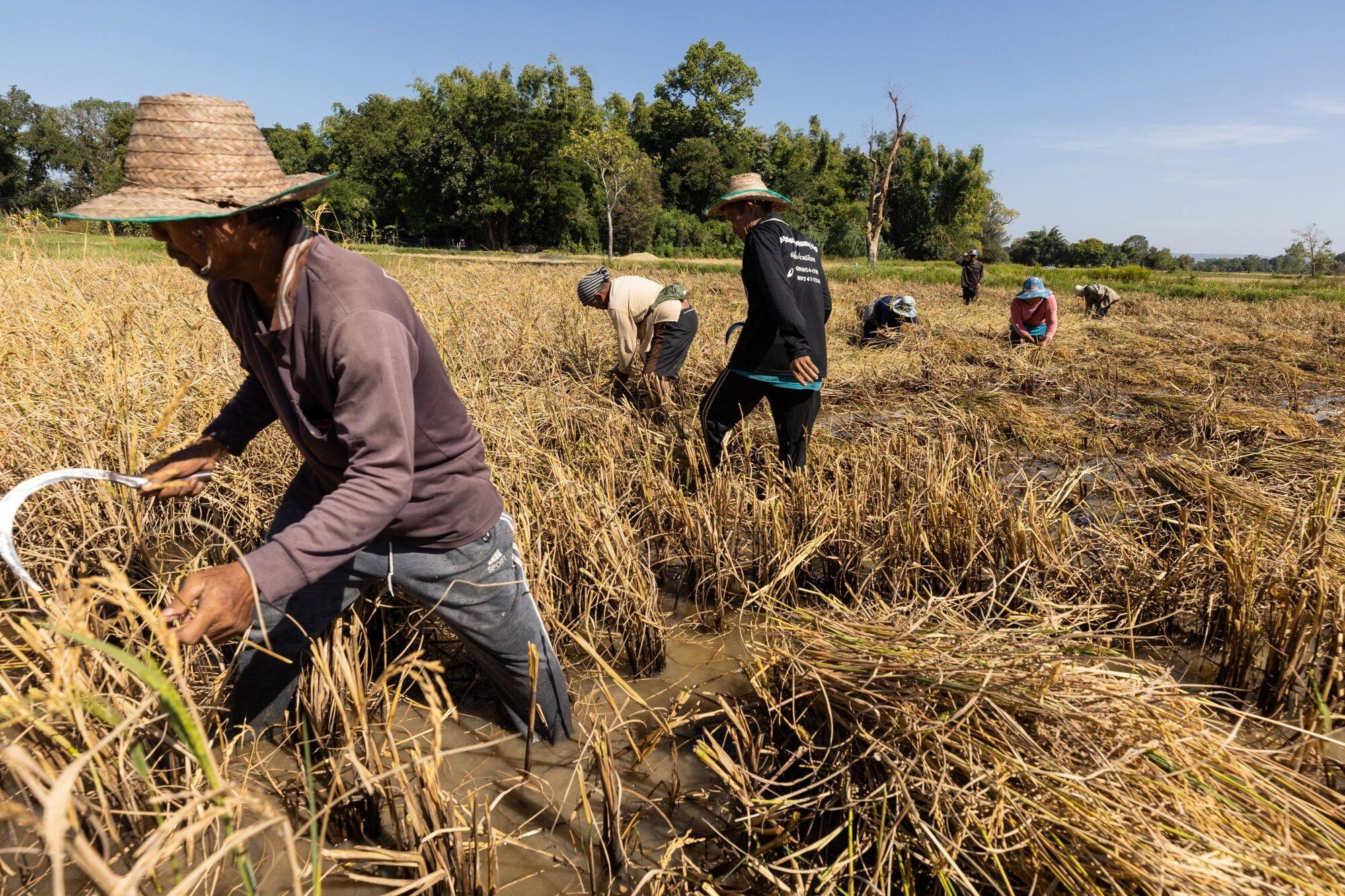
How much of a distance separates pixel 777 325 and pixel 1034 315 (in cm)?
575

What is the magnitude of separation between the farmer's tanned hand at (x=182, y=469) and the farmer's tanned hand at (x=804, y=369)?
215 cm

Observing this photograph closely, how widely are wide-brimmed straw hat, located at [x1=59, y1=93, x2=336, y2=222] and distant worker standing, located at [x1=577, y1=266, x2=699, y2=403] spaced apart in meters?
3.27

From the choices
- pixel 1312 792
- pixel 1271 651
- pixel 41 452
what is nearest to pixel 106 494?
pixel 41 452

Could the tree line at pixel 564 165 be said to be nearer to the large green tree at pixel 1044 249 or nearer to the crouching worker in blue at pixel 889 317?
the large green tree at pixel 1044 249

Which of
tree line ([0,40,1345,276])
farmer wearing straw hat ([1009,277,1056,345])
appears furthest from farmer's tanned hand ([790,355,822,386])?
tree line ([0,40,1345,276])

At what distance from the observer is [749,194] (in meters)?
3.21

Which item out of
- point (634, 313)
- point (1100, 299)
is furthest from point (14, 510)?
point (1100, 299)

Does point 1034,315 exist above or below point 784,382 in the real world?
above

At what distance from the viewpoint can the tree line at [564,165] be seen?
126 feet

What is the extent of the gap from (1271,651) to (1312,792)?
→ 0.88m

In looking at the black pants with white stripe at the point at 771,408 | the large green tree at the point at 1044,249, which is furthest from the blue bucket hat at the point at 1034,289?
the large green tree at the point at 1044,249

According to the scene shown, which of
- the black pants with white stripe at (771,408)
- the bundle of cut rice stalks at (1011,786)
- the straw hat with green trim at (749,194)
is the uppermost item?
the straw hat with green trim at (749,194)

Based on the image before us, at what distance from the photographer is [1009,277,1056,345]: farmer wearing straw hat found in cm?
731

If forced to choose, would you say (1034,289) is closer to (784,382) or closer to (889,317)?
(889,317)
